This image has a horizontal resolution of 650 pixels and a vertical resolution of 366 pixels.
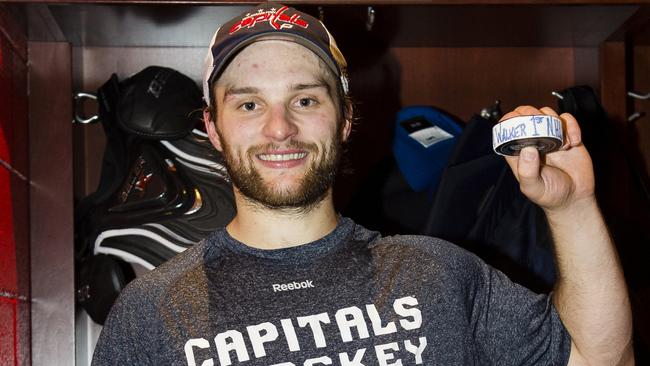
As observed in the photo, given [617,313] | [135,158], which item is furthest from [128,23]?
[617,313]

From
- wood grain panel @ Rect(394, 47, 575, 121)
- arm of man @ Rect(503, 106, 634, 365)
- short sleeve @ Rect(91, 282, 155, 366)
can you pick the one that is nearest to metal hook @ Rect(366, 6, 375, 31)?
wood grain panel @ Rect(394, 47, 575, 121)

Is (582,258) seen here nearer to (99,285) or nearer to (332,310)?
(332,310)

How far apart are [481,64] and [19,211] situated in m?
1.02

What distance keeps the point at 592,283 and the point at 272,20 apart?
1.81 ft

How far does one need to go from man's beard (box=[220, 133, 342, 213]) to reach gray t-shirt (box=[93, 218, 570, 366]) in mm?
61

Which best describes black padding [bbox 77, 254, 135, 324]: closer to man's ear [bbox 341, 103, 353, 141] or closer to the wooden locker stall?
the wooden locker stall

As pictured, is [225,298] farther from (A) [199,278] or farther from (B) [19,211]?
(B) [19,211]

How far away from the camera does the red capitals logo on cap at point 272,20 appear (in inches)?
54.7

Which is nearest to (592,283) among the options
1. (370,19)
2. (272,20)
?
(272,20)

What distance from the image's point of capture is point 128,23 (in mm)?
1940

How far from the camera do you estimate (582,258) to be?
4.18ft

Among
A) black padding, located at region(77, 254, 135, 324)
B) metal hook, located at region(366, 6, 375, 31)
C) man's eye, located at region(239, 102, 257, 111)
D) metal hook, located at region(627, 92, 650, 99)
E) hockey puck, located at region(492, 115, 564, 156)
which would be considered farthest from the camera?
metal hook, located at region(627, 92, 650, 99)

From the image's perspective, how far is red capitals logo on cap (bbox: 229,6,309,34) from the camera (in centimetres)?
139

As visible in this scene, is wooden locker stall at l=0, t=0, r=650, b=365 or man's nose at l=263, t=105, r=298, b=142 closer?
man's nose at l=263, t=105, r=298, b=142
